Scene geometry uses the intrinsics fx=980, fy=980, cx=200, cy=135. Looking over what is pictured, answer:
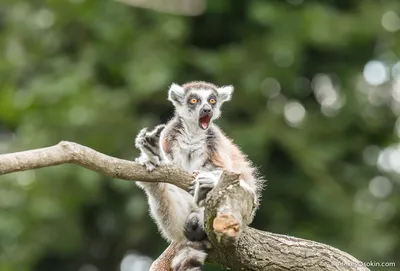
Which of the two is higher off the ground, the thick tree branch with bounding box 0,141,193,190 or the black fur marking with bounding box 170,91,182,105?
the black fur marking with bounding box 170,91,182,105

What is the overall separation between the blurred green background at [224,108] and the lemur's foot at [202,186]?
4.81 metres

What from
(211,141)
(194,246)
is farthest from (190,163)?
(194,246)

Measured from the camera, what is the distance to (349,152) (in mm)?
12000

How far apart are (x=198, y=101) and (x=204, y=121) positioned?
22 cm

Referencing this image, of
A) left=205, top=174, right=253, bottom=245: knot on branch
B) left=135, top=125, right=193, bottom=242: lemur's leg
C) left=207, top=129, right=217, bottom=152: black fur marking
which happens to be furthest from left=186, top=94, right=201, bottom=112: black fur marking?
left=205, top=174, right=253, bottom=245: knot on branch

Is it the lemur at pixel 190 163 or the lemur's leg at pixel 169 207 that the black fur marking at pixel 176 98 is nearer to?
the lemur at pixel 190 163

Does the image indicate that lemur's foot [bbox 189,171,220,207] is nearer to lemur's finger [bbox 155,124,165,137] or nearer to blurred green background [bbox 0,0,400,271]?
lemur's finger [bbox 155,124,165,137]

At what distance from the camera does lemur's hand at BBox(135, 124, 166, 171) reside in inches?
211

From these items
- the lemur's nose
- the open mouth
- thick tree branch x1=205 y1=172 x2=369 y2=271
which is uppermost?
the lemur's nose

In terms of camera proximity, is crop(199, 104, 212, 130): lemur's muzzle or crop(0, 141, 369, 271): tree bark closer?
crop(0, 141, 369, 271): tree bark

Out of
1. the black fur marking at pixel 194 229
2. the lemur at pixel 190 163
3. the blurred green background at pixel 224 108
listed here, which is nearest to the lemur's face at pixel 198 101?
the lemur at pixel 190 163

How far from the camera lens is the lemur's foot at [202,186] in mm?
5250

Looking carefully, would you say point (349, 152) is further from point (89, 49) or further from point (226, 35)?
point (89, 49)

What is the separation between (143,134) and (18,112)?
5430 millimetres
